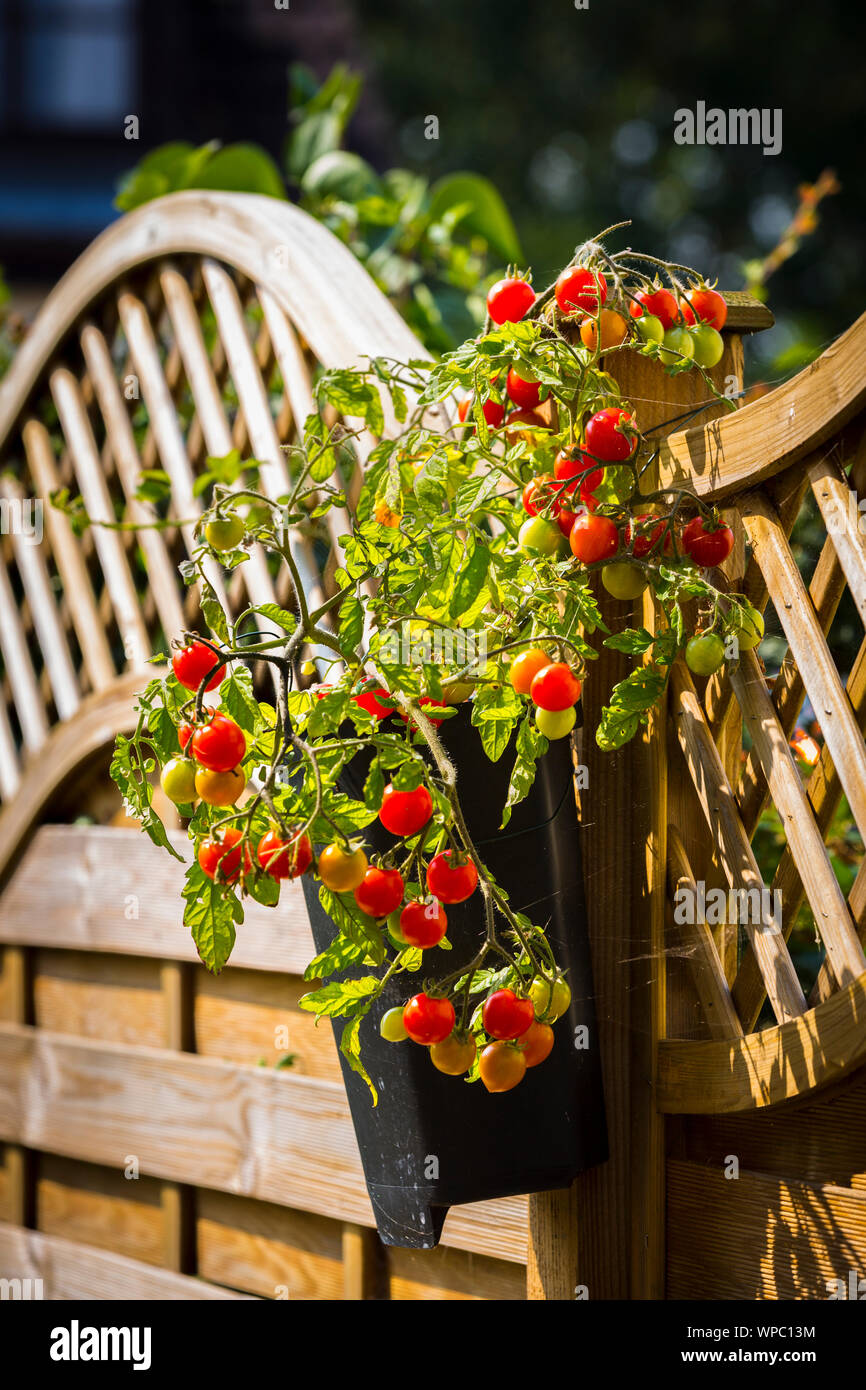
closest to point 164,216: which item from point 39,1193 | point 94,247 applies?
point 94,247

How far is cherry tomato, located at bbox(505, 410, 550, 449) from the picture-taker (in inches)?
34.5

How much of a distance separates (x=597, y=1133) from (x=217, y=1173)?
0.63m

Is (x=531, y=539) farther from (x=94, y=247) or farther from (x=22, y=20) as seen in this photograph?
(x=22, y=20)

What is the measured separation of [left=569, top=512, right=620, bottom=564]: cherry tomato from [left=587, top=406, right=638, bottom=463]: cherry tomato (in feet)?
0.14

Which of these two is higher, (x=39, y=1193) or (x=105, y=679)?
(x=105, y=679)

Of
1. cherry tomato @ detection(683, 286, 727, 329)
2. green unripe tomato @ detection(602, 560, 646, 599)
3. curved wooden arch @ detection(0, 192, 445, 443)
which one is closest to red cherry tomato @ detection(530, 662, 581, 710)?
green unripe tomato @ detection(602, 560, 646, 599)

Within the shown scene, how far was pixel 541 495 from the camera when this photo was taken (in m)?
0.88

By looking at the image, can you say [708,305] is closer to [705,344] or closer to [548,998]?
[705,344]

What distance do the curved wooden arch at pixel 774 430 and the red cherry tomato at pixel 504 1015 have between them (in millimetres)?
386

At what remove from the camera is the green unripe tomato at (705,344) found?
2.84 ft

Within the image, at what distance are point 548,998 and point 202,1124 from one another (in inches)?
30.2

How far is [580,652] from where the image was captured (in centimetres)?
81

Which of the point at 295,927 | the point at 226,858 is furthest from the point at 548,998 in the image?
the point at 295,927

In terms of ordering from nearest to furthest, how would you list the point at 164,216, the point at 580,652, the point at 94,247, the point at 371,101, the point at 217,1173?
the point at 580,652 → the point at 217,1173 → the point at 164,216 → the point at 94,247 → the point at 371,101
